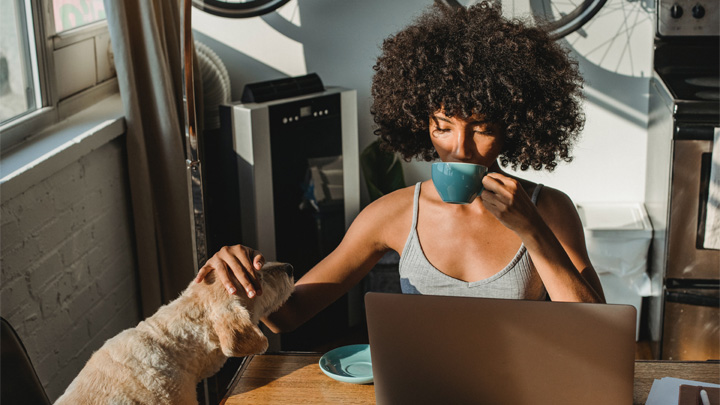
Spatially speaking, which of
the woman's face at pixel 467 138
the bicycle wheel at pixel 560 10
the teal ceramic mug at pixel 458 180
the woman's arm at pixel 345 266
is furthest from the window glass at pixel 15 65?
the bicycle wheel at pixel 560 10

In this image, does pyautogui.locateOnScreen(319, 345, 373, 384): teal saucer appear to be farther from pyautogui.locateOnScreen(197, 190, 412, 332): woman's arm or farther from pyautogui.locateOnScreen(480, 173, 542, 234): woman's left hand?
pyautogui.locateOnScreen(480, 173, 542, 234): woman's left hand

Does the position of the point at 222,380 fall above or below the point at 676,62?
below

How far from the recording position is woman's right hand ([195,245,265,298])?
1333 mm

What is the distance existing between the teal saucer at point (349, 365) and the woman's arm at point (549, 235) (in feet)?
1.21

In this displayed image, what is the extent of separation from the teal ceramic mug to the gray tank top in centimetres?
34

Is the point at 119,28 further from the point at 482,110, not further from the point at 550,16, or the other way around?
the point at 550,16

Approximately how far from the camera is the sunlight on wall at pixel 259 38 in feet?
10.6

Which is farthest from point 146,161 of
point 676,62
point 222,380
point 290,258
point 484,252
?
point 676,62

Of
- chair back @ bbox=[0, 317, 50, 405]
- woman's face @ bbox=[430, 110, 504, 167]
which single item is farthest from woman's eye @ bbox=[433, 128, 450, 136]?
chair back @ bbox=[0, 317, 50, 405]

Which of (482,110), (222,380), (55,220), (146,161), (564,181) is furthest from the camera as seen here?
(564,181)

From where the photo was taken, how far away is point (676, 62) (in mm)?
3053

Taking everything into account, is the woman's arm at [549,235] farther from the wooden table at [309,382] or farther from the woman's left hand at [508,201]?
the wooden table at [309,382]

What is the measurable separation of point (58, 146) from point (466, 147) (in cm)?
133

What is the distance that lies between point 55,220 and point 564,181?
2171mm
